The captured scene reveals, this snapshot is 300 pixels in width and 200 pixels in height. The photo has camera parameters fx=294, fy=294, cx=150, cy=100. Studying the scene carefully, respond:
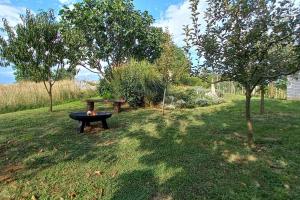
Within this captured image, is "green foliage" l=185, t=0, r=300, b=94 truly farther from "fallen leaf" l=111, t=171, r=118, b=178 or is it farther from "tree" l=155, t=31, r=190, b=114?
"tree" l=155, t=31, r=190, b=114

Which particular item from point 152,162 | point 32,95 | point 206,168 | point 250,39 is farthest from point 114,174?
point 32,95

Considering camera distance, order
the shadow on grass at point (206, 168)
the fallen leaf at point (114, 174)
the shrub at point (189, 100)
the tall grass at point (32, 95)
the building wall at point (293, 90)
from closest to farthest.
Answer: the shadow on grass at point (206, 168)
the fallen leaf at point (114, 174)
the shrub at point (189, 100)
the tall grass at point (32, 95)
the building wall at point (293, 90)

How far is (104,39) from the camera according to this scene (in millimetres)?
18344

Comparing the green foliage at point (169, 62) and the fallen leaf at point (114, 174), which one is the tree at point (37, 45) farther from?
the fallen leaf at point (114, 174)

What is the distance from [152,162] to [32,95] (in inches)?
479

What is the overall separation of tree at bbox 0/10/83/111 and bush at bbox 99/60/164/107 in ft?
8.13

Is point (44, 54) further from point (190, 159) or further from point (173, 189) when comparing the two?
point (173, 189)

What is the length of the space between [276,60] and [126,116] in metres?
5.85

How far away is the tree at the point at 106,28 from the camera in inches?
692

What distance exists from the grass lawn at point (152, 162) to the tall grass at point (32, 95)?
671cm

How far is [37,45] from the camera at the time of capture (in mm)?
11031

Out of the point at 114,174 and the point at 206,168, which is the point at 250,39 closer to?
the point at 206,168

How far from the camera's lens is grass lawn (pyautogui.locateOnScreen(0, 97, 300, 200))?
12.8 feet

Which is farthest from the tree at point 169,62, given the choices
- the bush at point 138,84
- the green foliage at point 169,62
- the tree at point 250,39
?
the tree at point 250,39
